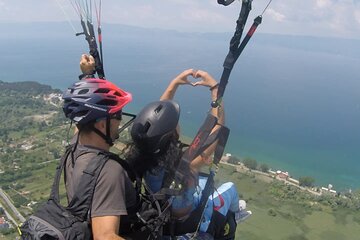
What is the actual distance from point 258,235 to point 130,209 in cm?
2737

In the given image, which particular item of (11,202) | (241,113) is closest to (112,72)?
(241,113)

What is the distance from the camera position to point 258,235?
27422 millimetres

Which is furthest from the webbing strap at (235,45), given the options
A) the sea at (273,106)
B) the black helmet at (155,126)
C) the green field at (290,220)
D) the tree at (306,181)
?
the sea at (273,106)

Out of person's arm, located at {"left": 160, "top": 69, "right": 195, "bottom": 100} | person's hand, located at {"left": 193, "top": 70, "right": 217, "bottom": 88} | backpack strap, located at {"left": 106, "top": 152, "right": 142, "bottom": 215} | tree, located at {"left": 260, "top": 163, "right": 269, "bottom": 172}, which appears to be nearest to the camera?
backpack strap, located at {"left": 106, "top": 152, "right": 142, "bottom": 215}

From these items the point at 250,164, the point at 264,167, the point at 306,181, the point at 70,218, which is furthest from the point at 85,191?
the point at 264,167

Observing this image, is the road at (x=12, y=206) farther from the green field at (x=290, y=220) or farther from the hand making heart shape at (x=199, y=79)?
the hand making heart shape at (x=199, y=79)

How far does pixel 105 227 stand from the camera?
5.44ft

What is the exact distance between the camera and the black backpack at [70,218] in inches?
65.8

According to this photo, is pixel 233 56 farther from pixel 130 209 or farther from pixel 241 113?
pixel 241 113

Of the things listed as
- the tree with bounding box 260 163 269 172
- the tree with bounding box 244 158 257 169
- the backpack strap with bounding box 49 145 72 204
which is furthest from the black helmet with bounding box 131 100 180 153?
the tree with bounding box 260 163 269 172

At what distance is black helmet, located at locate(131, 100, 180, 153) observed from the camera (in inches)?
86.7

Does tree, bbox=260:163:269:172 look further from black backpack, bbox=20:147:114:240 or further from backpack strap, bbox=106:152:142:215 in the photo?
black backpack, bbox=20:147:114:240

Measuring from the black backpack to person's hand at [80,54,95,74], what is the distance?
5.07 ft

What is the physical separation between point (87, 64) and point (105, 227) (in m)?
1.84
